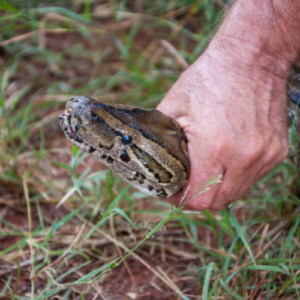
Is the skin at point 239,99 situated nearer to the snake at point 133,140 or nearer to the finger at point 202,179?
the finger at point 202,179

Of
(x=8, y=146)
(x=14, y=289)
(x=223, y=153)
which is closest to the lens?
(x=223, y=153)

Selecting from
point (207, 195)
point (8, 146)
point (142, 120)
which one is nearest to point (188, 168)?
point (207, 195)

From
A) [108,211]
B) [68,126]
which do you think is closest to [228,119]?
Result: [68,126]

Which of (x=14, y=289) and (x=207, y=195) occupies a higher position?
(x=207, y=195)

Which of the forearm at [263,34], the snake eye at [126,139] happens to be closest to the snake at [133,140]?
the snake eye at [126,139]

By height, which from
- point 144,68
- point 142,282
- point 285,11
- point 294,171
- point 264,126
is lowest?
point 142,282

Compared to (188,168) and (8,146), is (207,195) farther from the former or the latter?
(8,146)

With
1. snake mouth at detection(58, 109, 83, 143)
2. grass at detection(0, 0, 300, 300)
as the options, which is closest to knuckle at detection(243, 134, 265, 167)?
grass at detection(0, 0, 300, 300)
